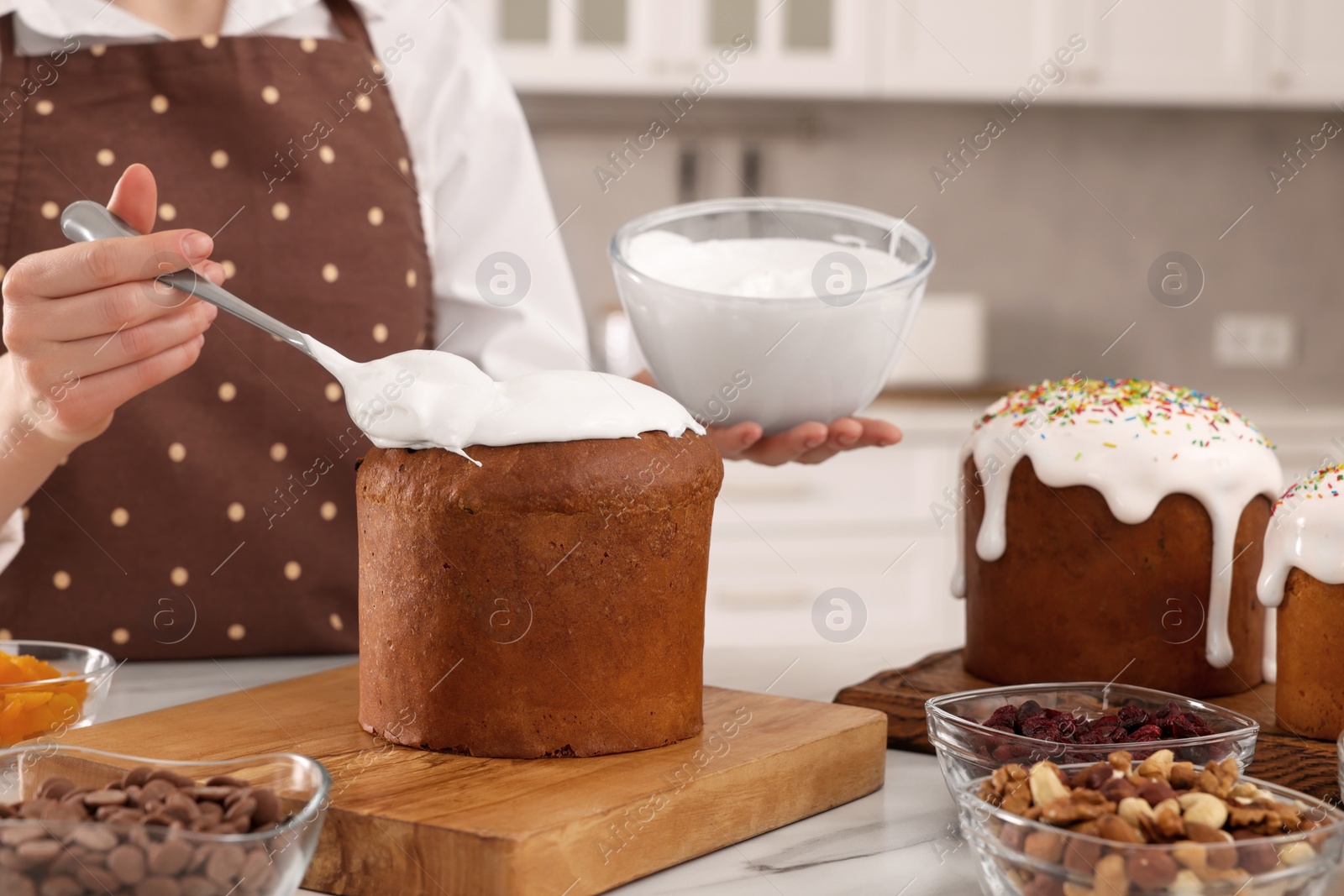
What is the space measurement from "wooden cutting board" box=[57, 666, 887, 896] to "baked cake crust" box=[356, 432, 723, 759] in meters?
0.02

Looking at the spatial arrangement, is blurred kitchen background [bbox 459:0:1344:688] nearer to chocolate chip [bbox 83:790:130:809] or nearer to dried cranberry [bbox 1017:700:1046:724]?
dried cranberry [bbox 1017:700:1046:724]

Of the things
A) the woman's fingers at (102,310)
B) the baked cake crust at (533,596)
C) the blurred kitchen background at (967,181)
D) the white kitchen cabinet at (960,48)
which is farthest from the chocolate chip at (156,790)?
the white kitchen cabinet at (960,48)

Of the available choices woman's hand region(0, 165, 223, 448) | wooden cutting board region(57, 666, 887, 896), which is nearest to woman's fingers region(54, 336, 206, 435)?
woman's hand region(0, 165, 223, 448)

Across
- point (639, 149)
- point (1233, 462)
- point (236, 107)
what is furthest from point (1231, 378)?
point (236, 107)

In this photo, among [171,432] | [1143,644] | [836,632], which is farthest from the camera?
[836,632]

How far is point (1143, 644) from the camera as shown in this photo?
1.05m

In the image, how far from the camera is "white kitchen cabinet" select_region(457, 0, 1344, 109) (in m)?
2.88

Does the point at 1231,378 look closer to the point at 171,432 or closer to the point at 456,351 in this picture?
the point at 456,351

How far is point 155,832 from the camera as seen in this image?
0.56m

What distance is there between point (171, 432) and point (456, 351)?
1.11ft

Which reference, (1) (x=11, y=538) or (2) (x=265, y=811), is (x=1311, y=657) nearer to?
(2) (x=265, y=811)

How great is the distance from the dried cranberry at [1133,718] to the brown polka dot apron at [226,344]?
78cm

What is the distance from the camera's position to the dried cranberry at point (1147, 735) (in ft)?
2.54

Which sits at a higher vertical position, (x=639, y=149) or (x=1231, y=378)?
(x=639, y=149)
